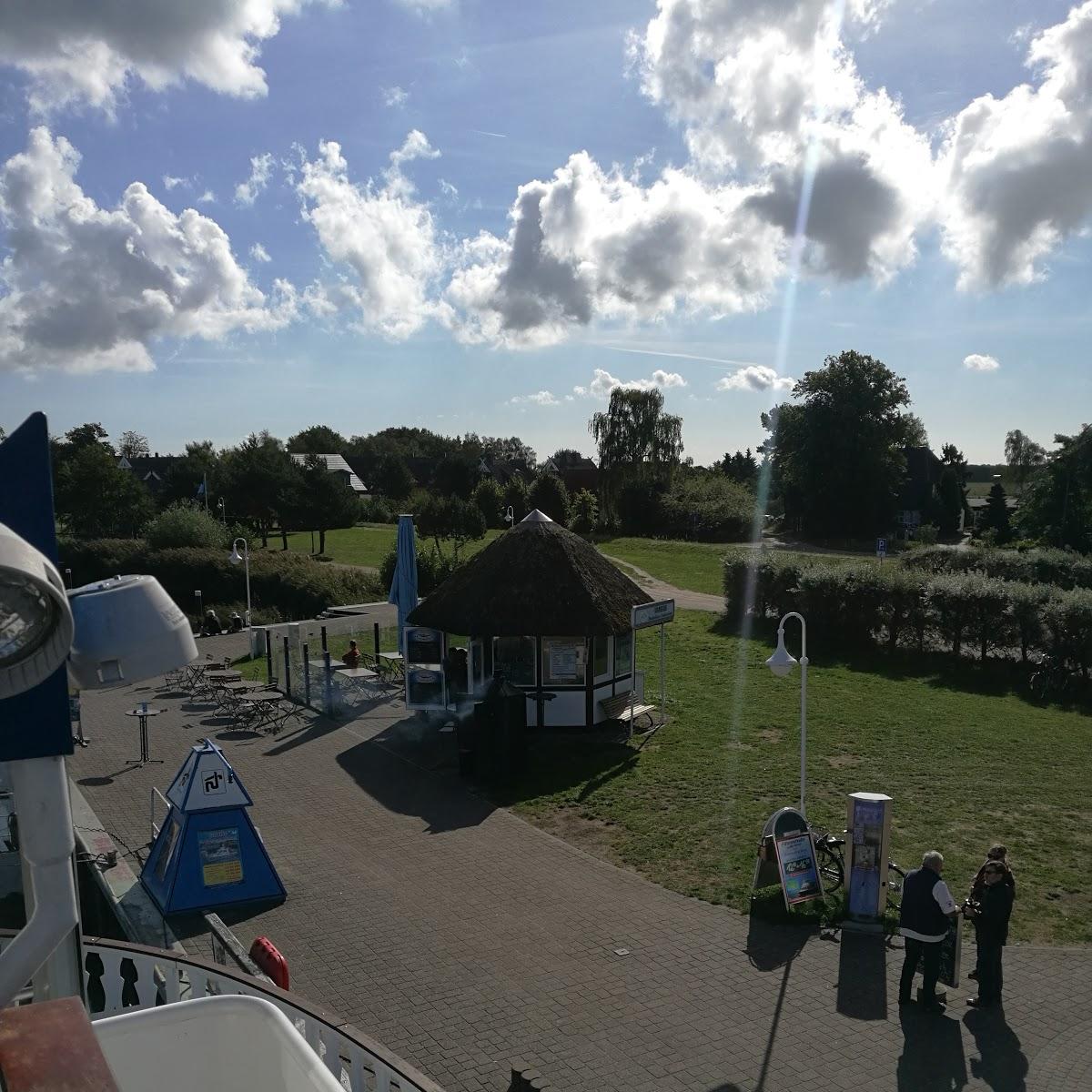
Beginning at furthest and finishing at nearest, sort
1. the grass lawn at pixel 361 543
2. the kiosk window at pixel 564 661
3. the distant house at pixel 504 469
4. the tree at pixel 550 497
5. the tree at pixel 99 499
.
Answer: the distant house at pixel 504 469
the tree at pixel 550 497
the tree at pixel 99 499
the grass lawn at pixel 361 543
the kiosk window at pixel 564 661

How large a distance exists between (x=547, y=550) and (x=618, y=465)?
54063mm

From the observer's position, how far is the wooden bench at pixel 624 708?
17031 mm

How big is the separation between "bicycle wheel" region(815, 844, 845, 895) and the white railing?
20.1 ft

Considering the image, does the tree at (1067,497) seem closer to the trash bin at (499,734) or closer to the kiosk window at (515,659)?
the kiosk window at (515,659)

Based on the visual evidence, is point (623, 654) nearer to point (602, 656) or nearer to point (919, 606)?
point (602, 656)

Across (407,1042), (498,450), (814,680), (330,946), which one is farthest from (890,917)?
(498,450)

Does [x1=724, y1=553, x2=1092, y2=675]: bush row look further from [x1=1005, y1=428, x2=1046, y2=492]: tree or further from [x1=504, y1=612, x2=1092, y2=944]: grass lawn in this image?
[x1=1005, y1=428, x2=1046, y2=492]: tree

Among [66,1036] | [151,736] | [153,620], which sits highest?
[153,620]

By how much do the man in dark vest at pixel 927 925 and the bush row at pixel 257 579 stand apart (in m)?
29.5

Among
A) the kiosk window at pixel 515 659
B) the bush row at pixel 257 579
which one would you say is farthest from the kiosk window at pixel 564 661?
the bush row at pixel 257 579

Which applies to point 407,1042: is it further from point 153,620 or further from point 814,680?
point 814,680

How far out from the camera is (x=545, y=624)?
16578 millimetres

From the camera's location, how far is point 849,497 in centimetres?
6106

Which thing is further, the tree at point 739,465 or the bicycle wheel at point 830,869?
the tree at point 739,465
